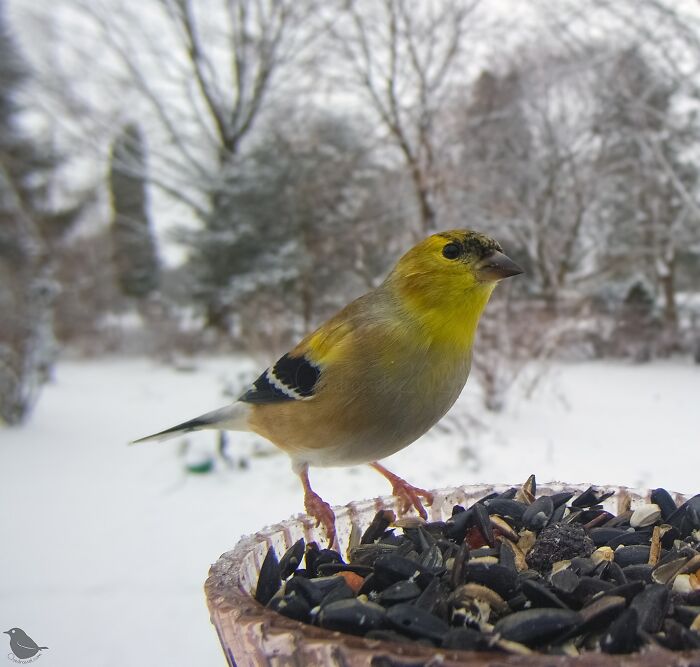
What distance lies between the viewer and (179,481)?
9.07 ft

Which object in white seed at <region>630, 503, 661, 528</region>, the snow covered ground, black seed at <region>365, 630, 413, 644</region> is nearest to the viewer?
black seed at <region>365, 630, 413, 644</region>

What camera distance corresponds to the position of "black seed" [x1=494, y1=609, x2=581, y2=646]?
59 centimetres

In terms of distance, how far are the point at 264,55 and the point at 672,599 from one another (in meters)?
10.3

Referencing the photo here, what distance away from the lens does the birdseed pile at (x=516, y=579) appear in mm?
597

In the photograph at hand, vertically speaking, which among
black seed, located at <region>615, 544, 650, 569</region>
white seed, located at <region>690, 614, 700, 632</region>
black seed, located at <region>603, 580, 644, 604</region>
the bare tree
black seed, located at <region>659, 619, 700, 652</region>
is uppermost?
the bare tree

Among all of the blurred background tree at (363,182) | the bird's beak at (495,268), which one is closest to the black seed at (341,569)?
the bird's beak at (495,268)

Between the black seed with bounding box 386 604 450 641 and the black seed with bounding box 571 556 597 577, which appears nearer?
the black seed with bounding box 386 604 450 641

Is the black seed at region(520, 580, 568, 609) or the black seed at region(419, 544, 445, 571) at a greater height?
the black seed at region(520, 580, 568, 609)

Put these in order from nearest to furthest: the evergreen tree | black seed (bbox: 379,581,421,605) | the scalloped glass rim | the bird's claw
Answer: the scalloped glass rim < black seed (bbox: 379,581,421,605) < the bird's claw < the evergreen tree

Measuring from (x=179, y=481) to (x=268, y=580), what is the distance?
85.0 inches

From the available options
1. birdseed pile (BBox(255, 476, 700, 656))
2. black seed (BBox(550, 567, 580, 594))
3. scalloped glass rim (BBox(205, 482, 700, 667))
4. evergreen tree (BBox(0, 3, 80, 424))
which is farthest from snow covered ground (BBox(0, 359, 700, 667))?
black seed (BBox(550, 567, 580, 594))

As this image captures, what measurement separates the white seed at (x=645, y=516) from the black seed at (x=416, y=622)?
16.3 inches

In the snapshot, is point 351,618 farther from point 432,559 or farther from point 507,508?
point 507,508

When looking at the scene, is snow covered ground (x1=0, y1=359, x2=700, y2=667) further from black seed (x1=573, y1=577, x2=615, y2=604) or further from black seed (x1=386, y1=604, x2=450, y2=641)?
black seed (x1=573, y1=577, x2=615, y2=604)
